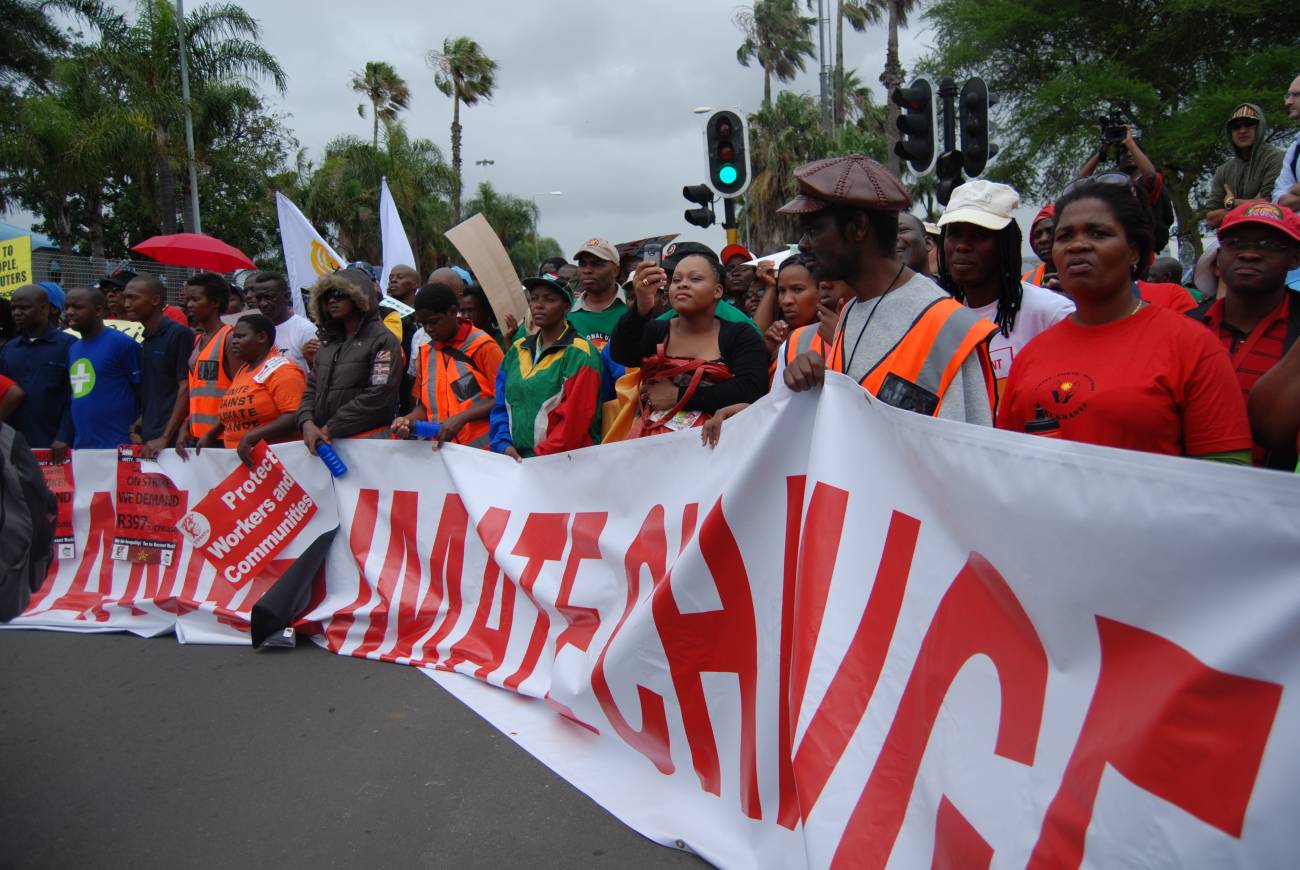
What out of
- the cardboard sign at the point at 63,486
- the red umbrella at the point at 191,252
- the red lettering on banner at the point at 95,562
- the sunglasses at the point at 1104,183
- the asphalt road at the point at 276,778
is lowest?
the asphalt road at the point at 276,778

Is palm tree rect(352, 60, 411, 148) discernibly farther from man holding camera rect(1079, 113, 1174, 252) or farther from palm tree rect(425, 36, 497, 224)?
man holding camera rect(1079, 113, 1174, 252)

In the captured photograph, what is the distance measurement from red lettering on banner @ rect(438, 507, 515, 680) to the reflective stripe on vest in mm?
1752

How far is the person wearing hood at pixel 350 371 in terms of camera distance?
17.5 feet

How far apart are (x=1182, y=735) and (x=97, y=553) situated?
6.36m

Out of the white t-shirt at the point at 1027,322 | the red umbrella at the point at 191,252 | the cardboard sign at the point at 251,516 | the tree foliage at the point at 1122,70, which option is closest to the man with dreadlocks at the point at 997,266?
the white t-shirt at the point at 1027,322

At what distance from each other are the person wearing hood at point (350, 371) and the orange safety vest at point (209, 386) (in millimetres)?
789

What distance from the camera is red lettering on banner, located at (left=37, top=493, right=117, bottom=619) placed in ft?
19.9

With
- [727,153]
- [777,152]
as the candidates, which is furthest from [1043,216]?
[777,152]

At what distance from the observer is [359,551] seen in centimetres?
522

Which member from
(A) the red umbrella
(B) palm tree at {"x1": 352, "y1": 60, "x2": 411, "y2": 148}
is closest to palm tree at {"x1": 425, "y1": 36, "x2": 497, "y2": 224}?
(B) palm tree at {"x1": 352, "y1": 60, "x2": 411, "y2": 148}

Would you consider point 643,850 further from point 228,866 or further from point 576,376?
point 576,376

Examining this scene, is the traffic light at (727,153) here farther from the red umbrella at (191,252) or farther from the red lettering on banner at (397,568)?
the red umbrella at (191,252)

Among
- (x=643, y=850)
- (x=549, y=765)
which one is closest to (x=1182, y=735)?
(x=643, y=850)

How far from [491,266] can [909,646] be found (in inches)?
177
